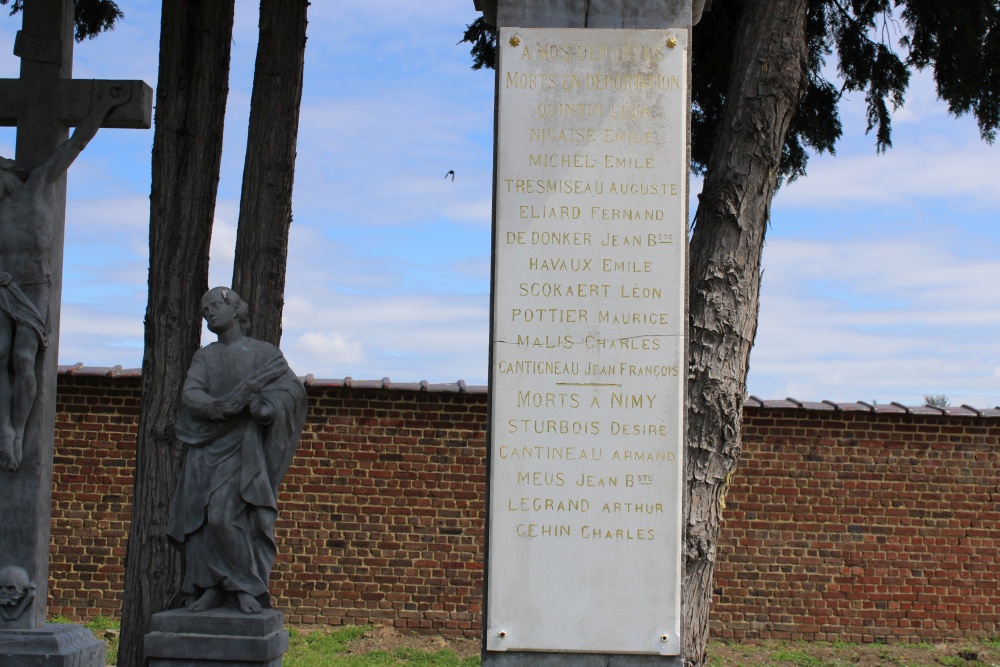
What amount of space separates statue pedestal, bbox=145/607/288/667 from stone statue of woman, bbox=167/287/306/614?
13cm

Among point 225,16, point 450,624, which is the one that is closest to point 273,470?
point 225,16

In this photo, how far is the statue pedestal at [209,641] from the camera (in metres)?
5.79

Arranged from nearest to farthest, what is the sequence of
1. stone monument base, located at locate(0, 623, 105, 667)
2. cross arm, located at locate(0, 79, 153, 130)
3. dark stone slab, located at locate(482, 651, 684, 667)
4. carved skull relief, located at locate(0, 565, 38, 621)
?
1. dark stone slab, located at locate(482, 651, 684, 667)
2. stone monument base, located at locate(0, 623, 105, 667)
3. carved skull relief, located at locate(0, 565, 38, 621)
4. cross arm, located at locate(0, 79, 153, 130)

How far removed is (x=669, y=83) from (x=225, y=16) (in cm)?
461

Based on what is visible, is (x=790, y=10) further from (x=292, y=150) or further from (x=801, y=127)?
(x=292, y=150)

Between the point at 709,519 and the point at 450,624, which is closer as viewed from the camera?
the point at 709,519

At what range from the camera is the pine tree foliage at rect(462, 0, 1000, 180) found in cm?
872

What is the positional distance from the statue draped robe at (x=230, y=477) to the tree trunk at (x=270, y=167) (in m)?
1.66

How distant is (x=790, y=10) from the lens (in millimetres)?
7426

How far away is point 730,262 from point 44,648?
4.33 meters

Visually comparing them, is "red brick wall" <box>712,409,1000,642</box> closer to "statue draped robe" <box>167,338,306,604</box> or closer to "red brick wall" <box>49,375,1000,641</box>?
"red brick wall" <box>49,375,1000,641</box>

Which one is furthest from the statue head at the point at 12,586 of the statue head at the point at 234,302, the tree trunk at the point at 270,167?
the tree trunk at the point at 270,167

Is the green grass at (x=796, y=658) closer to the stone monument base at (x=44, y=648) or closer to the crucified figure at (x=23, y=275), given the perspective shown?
the stone monument base at (x=44, y=648)

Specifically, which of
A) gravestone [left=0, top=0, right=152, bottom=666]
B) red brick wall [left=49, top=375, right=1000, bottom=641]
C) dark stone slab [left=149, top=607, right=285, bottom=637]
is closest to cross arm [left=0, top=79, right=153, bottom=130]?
gravestone [left=0, top=0, right=152, bottom=666]
